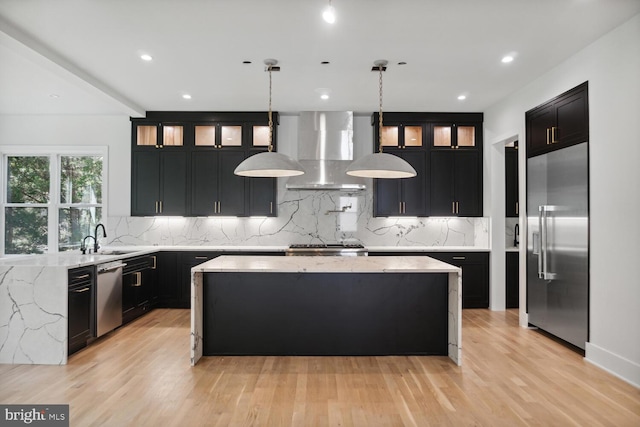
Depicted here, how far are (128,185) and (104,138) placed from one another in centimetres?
83

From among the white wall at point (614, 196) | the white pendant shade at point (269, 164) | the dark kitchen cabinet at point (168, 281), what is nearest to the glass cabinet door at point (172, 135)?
the dark kitchen cabinet at point (168, 281)

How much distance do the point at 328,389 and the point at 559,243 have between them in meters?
2.89

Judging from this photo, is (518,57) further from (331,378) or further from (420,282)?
(331,378)

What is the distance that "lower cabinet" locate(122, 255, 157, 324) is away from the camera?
478 centimetres

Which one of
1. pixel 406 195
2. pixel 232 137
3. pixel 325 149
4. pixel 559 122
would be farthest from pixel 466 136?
pixel 232 137

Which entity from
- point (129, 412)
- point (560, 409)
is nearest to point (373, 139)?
point (560, 409)

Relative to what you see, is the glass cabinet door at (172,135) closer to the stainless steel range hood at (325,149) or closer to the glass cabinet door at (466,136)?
the stainless steel range hood at (325,149)

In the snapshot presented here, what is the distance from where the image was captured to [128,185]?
6098 millimetres

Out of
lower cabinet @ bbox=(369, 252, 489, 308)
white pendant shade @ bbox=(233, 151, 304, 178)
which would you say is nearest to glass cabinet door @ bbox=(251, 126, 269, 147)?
lower cabinet @ bbox=(369, 252, 489, 308)

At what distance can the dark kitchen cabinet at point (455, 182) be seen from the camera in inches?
237

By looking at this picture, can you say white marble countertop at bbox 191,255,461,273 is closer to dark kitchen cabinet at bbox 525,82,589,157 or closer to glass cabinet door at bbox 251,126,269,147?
dark kitchen cabinet at bbox 525,82,589,157

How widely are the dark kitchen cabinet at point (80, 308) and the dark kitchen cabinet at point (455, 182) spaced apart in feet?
15.2

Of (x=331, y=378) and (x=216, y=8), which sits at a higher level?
(x=216, y=8)

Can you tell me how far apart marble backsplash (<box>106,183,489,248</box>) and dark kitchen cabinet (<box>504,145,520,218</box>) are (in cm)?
56
